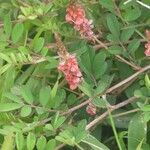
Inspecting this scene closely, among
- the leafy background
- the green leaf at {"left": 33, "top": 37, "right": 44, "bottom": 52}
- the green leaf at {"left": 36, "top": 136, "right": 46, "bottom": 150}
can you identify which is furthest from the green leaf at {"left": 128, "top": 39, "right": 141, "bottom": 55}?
the green leaf at {"left": 36, "top": 136, "right": 46, "bottom": 150}

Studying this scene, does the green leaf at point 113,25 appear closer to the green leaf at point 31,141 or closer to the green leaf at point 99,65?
the green leaf at point 99,65

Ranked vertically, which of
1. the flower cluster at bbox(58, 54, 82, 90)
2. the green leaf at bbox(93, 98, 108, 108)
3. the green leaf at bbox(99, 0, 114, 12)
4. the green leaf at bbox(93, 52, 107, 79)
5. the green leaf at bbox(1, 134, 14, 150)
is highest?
the green leaf at bbox(99, 0, 114, 12)

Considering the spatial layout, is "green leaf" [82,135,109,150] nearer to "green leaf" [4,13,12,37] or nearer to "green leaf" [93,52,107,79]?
"green leaf" [93,52,107,79]

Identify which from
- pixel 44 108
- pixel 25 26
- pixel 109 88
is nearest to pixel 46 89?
pixel 44 108

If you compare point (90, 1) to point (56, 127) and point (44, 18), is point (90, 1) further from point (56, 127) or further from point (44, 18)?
point (56, 127)

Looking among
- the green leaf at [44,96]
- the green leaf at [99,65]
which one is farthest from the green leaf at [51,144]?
the green leaf at [99,65]

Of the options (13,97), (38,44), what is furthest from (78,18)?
(13,97)

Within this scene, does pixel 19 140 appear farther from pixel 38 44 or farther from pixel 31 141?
pixel 38 44

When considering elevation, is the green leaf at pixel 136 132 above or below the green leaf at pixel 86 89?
below
